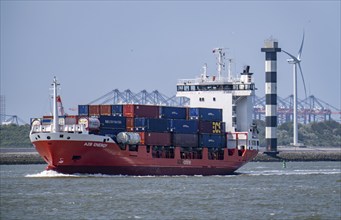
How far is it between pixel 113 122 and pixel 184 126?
6.99 meters

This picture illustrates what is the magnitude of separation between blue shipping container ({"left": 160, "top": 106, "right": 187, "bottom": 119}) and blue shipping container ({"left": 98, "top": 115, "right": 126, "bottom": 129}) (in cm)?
445

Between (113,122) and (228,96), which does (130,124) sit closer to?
(113,122)

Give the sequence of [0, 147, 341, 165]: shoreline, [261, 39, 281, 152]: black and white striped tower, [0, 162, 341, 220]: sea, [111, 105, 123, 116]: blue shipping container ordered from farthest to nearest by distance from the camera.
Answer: [261, 39, 281, 152]: black and white striped tower → [0, 147, 341, 165]: shoreline → [111, 105, 123, 116]: blue shipping container → [0, 162, 341, 220]: sea

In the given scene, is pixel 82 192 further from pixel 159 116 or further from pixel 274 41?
pixel 274 41

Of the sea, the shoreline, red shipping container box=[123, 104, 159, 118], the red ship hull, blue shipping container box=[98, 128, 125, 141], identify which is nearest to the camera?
the sea

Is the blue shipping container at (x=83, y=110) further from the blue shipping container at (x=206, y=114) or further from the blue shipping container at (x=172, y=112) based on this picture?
the blue shipping container at (x=206, y=114)

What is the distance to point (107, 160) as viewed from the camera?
72.5 meters

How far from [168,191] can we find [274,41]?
7387 cm

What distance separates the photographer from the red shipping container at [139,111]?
75.9 m

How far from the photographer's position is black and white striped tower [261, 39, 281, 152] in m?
126

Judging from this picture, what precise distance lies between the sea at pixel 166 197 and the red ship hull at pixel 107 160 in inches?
28.7

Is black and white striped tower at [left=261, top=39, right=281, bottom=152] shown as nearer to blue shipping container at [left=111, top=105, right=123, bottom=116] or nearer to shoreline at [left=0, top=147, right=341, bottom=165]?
shoreline at [left=0, top=147, right=341, bottom=165]

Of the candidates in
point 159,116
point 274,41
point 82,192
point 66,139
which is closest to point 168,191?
point 82,192

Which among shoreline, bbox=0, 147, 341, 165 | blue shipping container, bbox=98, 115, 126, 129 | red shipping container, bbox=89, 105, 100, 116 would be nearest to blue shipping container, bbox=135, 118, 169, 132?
blue shipping container, bbox=98, 115, 126, 129
